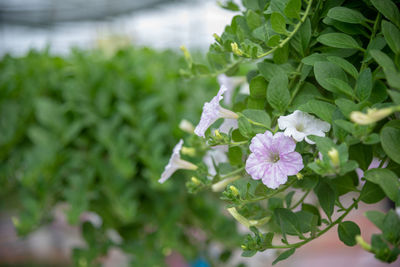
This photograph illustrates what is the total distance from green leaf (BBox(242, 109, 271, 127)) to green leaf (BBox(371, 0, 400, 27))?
0.15m

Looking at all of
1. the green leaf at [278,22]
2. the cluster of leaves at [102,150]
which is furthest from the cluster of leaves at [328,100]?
the cluster of leaves at [102,150]

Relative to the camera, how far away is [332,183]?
1.28 ft

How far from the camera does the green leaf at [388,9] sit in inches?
13.6

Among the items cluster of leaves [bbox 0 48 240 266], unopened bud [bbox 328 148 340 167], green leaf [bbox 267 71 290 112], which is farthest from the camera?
cluster of leaves [bbox 0 48 240 266]

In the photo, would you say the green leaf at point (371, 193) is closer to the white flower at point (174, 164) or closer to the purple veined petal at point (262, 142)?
the purple veined petal at point (262, 142)

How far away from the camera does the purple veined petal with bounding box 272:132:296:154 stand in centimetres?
34

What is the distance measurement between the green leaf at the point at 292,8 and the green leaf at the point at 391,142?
15 cm

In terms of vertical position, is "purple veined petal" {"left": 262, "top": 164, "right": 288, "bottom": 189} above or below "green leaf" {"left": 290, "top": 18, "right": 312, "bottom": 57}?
below

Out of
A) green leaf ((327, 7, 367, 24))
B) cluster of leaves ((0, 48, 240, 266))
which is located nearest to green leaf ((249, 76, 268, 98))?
green leaf ((327, 7, 367, 24))

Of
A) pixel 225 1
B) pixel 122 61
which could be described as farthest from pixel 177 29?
pixel 225 1

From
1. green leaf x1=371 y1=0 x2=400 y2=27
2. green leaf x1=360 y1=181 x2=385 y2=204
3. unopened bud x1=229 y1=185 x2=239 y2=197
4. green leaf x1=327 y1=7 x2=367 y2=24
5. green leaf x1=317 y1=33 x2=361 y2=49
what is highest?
green leaf x1=371 y1=0 x2=400 y2=27

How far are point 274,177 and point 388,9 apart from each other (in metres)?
0.20

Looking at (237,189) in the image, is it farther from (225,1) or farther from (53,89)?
(53,89)

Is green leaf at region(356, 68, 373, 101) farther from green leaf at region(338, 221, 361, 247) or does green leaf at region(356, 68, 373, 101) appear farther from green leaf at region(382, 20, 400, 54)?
green leaf at region(338, 221, 361, 247)
